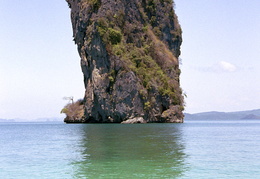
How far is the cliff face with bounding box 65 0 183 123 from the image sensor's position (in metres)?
68.6

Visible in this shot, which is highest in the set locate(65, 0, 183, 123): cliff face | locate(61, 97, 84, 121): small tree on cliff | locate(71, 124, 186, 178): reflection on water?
locate(65, 0, 183, 123): cliff face

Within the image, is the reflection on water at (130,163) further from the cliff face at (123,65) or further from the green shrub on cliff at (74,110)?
the green shrub on cliff at (74,110)

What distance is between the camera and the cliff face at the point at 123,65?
68625 millimetres

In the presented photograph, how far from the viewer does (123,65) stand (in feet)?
226

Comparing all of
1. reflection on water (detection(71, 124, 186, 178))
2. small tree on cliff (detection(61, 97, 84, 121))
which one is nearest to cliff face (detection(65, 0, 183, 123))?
small tree on cliff (detection(61, 97, 84, 121))

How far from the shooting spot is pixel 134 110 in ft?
223

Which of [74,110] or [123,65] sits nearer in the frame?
[123,65]

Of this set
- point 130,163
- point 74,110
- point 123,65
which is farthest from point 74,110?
point 130,163

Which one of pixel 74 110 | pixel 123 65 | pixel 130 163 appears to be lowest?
pixel 130 163

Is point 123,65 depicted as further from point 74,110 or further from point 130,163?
point 130,163

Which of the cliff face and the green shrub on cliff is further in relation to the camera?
the green shrub on cliff

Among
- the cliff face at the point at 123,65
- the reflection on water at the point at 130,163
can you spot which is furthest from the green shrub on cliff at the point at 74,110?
the reflection on water at the point at 130,163

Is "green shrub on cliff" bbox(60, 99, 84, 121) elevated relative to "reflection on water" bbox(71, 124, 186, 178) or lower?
elevated

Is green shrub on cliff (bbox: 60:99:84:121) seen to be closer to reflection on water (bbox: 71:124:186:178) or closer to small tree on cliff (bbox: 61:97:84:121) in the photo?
small tree on cliff (bbox: 61:97:84:121)
